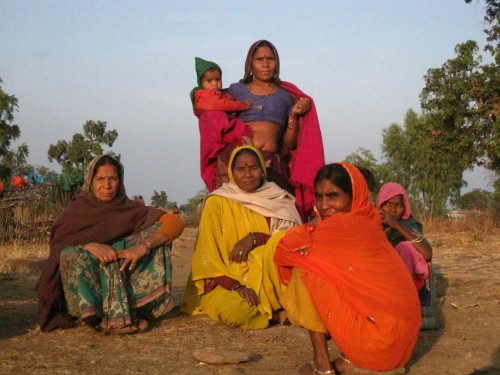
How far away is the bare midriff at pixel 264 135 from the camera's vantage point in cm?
618

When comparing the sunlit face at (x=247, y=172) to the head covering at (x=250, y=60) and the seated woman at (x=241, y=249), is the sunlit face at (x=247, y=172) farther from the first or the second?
the head covering at (x=250, y=60)

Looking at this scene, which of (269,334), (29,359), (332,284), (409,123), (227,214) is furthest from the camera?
(409,123)

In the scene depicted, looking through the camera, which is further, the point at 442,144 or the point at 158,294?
the point at 442,144

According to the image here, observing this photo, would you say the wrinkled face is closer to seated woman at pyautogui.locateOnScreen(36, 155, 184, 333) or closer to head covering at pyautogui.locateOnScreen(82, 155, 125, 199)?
seated woman at pyautogui.locateOnScreen(36, 155, 184, 333)

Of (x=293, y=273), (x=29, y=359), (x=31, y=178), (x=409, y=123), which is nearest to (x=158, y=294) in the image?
(x=29, y=359)

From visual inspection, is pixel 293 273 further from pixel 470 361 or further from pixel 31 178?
pixel 31 178

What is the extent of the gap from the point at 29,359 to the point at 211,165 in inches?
109

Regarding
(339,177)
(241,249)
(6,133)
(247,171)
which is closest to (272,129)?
(247,171)

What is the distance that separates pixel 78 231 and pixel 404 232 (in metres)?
2.34

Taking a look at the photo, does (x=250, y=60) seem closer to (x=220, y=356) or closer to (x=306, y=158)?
(x=306, y=158)

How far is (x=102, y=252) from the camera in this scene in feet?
15.6

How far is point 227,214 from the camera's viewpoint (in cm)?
532

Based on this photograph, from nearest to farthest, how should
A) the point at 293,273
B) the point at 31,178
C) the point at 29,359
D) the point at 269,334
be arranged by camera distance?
the point at 293,273, the point at 29,359, the point at 269,334, the point at 31,178

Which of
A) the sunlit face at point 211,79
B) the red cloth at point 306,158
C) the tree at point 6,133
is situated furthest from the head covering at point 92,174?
the tree at point 6,133
